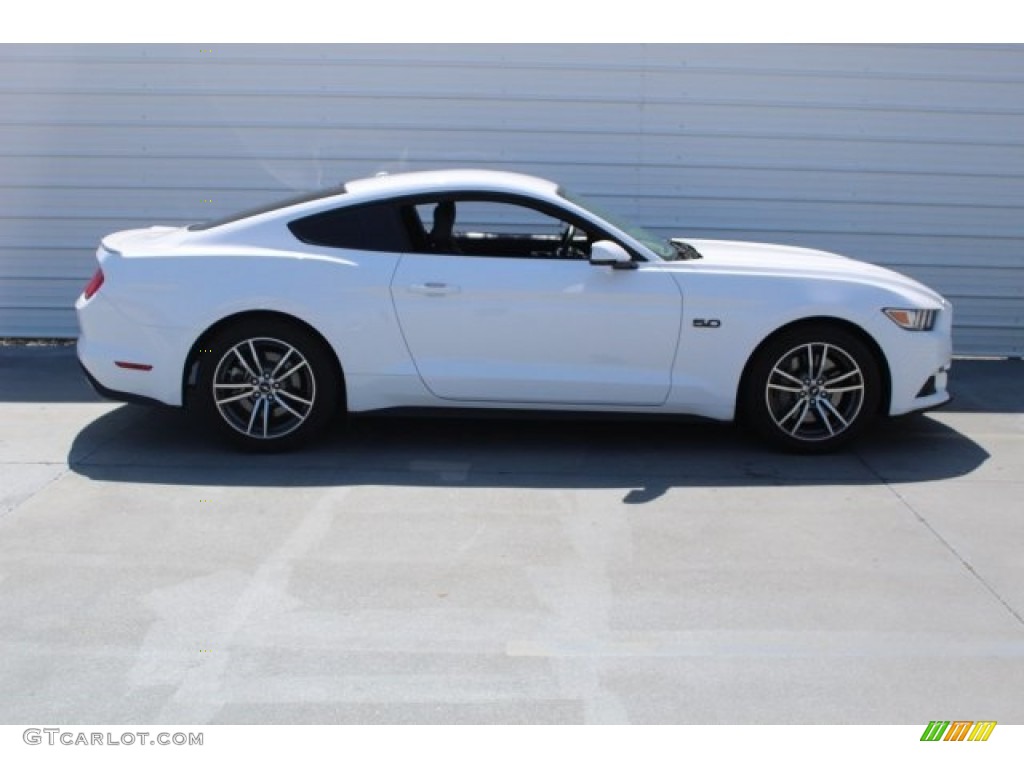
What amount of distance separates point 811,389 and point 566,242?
155cm

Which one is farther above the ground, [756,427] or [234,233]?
[234,233]

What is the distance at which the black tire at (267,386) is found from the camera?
6617mm

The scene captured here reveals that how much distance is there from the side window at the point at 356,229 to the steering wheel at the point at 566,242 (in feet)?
2.78

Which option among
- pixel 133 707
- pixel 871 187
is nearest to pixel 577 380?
pixel 133 707

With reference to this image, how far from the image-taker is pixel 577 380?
21.8ft

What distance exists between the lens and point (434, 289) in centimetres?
659

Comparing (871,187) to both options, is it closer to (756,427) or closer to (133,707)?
(756,427)

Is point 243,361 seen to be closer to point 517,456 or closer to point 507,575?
point 517,456

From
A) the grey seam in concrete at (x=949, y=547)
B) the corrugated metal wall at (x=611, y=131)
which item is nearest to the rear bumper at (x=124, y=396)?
the corrugated metal wall at (x=611, y=131)

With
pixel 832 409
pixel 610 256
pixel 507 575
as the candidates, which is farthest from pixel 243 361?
pixel 832 409

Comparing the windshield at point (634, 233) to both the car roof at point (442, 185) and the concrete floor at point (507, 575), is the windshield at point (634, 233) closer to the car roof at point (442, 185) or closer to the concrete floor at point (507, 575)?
the car roof at point (442, 185)

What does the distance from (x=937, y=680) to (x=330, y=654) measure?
208cm

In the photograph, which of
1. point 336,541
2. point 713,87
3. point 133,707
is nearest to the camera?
point 133,707

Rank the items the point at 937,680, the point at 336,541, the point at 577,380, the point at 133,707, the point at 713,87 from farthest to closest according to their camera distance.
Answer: the point at 713,87 → the point at 577,380 → the point at 336,541 → the point at 937,680 → the point at 133,707
